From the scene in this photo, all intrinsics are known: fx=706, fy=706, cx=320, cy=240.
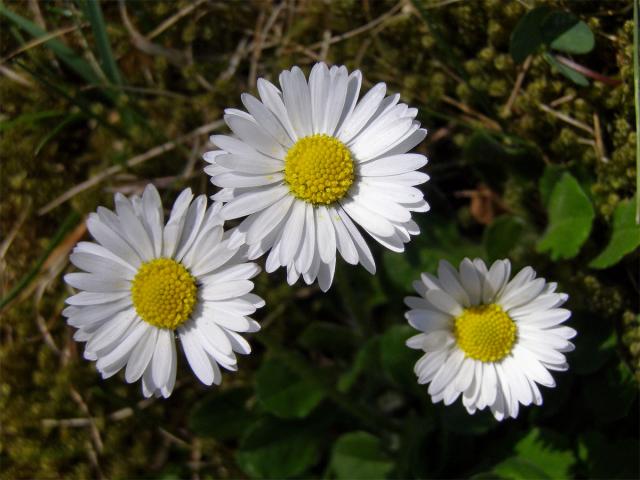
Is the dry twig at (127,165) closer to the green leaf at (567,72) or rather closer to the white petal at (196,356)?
the white petal at (196,356)

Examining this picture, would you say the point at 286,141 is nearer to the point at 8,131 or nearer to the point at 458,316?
the point at 458,316

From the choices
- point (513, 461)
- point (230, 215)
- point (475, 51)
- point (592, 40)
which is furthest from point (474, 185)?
point (230, 215)

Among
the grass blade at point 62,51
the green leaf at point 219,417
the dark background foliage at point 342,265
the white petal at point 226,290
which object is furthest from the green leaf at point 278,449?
the grass blade at point 62,51

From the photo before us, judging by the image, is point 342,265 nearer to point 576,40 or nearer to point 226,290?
point 226,290

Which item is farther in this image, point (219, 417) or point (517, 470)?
point (219, 417)

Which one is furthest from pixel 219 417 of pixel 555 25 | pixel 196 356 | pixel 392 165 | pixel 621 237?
pixel 555 25

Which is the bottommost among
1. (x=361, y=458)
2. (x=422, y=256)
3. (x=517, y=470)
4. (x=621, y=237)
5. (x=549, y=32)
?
(x=361, y=458)
